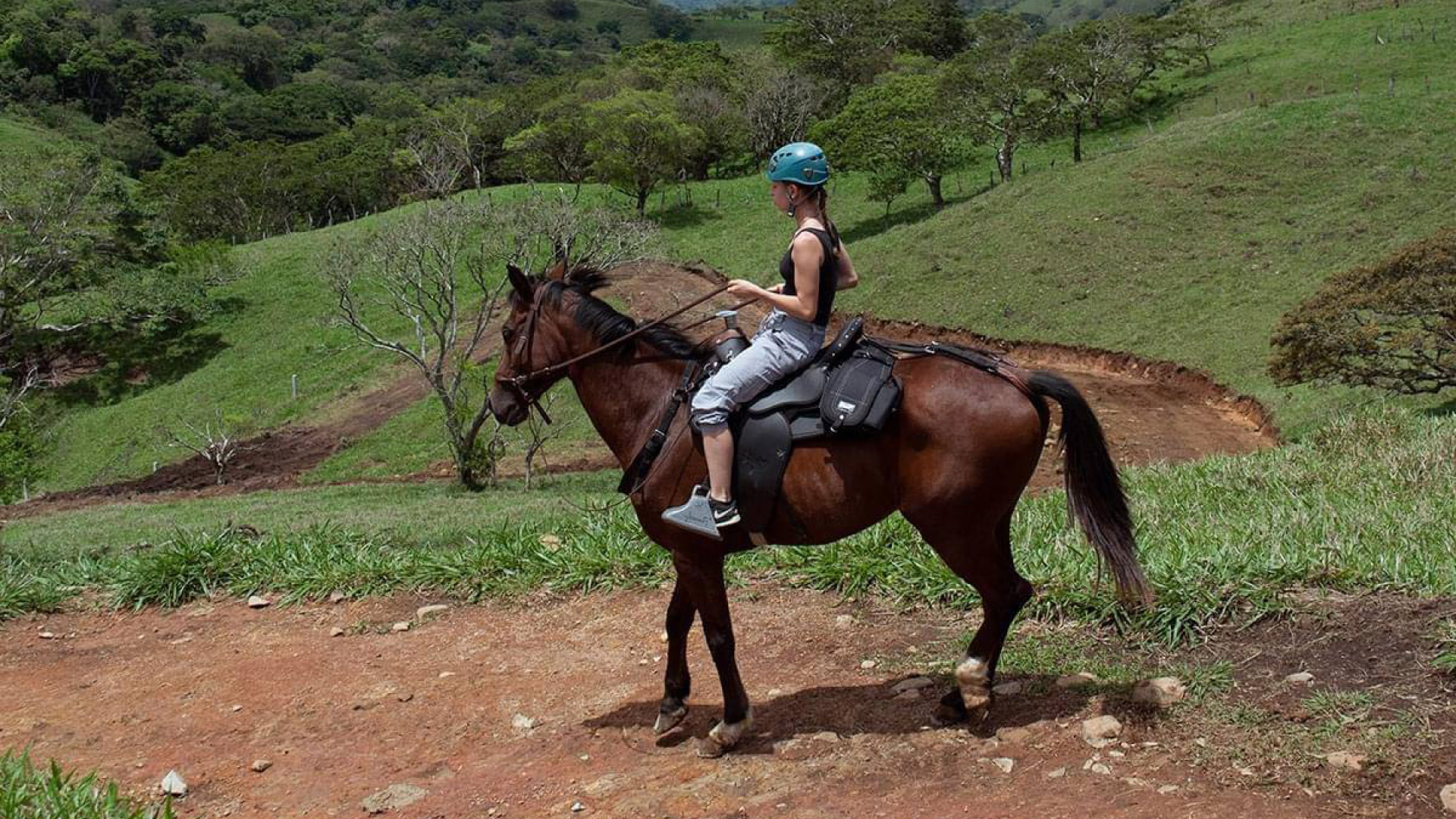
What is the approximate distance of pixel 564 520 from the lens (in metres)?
10.8

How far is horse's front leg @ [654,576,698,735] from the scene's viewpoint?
574 cm

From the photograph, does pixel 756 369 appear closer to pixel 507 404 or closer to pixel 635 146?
pixel 507 404

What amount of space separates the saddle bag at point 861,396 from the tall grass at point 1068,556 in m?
1.97

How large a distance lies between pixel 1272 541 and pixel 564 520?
6.60m

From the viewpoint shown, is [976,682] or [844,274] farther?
[844,274]

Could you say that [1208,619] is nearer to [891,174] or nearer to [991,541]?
[991,541]

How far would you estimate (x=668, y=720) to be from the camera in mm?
5730

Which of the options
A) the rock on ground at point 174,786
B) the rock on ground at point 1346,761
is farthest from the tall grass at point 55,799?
the rock on ground at point 1346,761

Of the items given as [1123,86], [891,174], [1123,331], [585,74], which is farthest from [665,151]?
[585,74]

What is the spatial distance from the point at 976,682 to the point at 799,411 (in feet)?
5.14

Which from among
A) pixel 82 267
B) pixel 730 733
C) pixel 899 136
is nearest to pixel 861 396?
pixel 730 733

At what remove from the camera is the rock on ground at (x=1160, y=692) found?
4.99 meters

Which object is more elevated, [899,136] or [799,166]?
[799,166]

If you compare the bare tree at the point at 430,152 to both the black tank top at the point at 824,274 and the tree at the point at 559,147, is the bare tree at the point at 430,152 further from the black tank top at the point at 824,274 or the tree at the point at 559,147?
the black tank top at the point at 824,274
